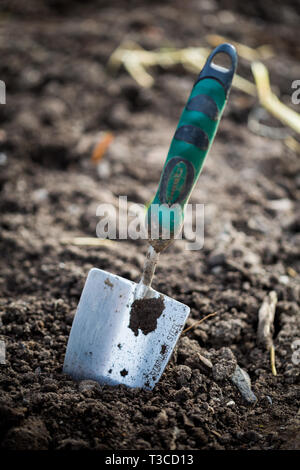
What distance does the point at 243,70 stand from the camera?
3260 millimetres

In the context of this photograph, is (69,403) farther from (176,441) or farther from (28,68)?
(28,68)

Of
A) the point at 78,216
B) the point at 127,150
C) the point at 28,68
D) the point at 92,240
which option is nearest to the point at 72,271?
the point at 92,240

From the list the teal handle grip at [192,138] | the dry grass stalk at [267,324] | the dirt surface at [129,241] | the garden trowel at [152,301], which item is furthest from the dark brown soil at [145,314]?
the dry grass stalk at [267,324]

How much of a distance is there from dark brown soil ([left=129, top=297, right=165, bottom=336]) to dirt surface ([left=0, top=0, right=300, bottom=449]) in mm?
154

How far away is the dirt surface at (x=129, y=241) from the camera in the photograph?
3.79 feet

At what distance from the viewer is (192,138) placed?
1.21 meters

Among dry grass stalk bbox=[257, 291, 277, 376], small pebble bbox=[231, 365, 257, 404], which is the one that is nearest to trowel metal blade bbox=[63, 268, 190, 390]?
small pebble bbox=[231, 365, 257, 404]

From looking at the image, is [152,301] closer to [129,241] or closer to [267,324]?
[267,324]

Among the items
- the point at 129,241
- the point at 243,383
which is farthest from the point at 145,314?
the point at 129,241

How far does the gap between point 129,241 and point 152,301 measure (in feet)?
2.16

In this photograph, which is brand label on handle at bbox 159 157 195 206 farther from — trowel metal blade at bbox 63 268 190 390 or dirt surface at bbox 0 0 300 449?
dirt surface at bbox 0 0 300 449

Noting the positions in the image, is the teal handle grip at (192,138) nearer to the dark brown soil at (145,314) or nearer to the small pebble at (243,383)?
the dark brown soil at (145,314)

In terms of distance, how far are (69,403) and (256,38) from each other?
3.82 meters

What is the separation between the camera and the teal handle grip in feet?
3.98
